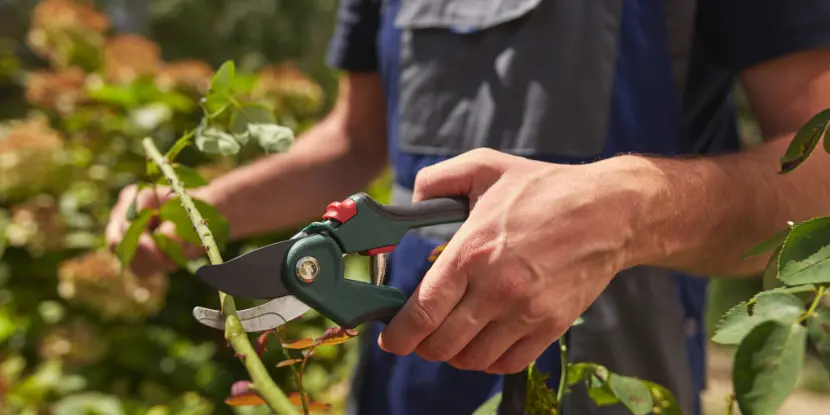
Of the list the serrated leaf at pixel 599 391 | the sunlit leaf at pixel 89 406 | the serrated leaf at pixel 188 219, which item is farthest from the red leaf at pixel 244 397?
the sunlit leaf at pixel 89 406

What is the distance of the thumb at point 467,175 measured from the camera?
59 centimetres

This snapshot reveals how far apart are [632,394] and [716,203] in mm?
177

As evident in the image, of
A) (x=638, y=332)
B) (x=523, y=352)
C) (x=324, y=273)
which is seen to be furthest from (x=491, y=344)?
(x=638, y=332)

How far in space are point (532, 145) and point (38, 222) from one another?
1.13 meters

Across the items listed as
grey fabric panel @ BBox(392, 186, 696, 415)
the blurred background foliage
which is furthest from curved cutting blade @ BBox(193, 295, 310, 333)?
the blurred background foliage

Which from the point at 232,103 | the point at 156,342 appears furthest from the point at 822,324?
the point at 156,342

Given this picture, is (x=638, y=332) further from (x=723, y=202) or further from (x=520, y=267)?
(x=520, y=267)

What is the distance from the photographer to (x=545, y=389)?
0.58 metres

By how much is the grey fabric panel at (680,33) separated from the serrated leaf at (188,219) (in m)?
0.56

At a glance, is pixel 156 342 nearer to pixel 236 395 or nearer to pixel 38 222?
pixel 38 222

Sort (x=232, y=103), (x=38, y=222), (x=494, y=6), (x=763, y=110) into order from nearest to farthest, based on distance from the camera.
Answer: (x=232, y=103), (x=763, y=110), (x=494, y=6), (x=38, y=222)

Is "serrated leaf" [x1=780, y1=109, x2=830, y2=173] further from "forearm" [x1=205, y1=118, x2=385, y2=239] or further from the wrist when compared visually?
"forearm" [x1=205, y1=118, x2=385, y2=239]

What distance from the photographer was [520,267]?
521 millimetres

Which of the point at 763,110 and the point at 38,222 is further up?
the point at 763,110
